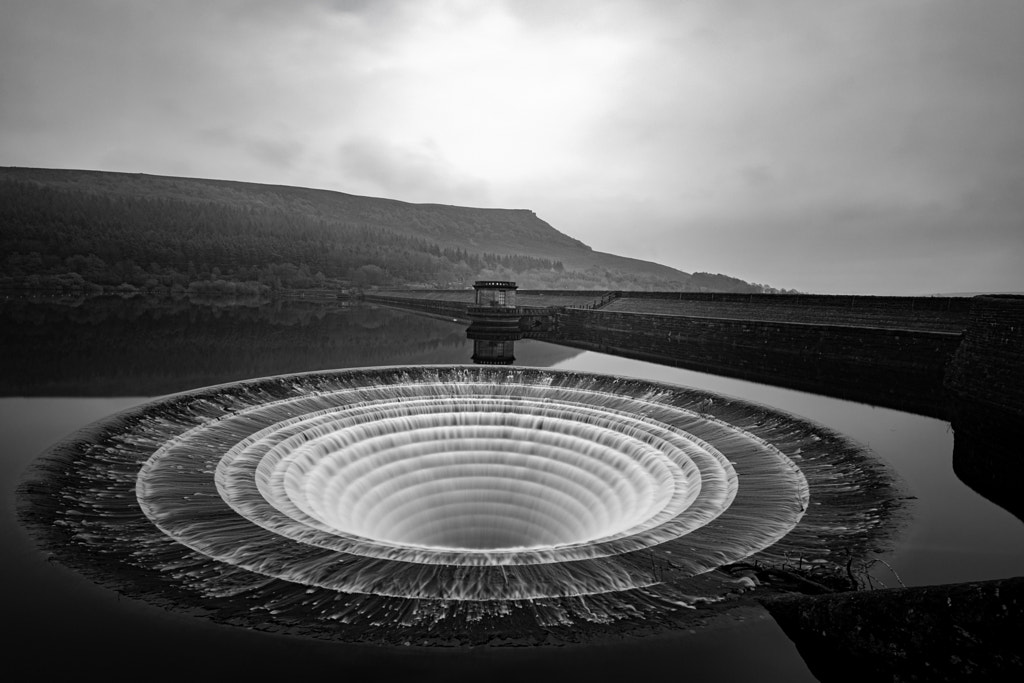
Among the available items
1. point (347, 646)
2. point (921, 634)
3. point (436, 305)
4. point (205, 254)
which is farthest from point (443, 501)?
point (205, 254)

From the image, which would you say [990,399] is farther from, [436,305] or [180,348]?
[436,305]

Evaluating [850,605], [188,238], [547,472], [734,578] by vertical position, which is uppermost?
[188,238]

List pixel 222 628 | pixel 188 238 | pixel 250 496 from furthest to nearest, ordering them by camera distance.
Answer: pixel 188 238, pixel 250 496, pixel 222 628

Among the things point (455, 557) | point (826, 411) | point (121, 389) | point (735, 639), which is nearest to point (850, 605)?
point (735, 639)

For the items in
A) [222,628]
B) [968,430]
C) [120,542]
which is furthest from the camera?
[968,430]

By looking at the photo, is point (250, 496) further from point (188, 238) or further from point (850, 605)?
point (188, 238)

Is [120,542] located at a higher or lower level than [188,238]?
lower

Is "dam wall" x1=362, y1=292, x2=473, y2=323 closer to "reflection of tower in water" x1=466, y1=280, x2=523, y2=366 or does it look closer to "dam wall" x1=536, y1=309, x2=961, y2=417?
"reflection of tower in water" x1=466, y1=280, x2=523, y2=366
